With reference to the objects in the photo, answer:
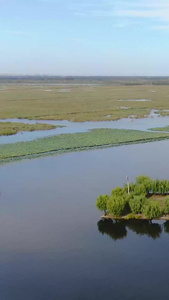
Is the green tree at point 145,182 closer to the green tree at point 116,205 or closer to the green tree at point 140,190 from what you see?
Result: the green tree at point 140,190

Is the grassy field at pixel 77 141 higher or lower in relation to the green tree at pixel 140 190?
higher

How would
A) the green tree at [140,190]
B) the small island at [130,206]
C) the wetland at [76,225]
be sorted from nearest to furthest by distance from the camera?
the wetland at [76,225]
the small island at [130,206]
the green tree at [140,190]

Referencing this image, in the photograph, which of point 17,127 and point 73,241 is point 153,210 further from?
point 17,127

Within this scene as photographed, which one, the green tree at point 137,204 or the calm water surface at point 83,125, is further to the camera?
the calm water surface at point 83,125

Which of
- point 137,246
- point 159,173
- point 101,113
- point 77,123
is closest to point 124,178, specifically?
point 159,173

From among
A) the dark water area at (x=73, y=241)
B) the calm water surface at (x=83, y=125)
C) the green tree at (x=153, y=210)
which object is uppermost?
the calm water surface at (x=83, y=125)

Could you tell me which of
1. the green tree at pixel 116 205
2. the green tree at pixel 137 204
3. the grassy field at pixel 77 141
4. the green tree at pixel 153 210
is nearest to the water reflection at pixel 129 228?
the green tree at pixel 153 210

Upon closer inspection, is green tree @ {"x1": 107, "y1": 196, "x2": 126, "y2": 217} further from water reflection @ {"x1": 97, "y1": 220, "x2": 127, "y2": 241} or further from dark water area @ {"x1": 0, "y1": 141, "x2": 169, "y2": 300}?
dark water area @ {"x1": 0, "y1": 141, "x2": 169, "y2": 300}
